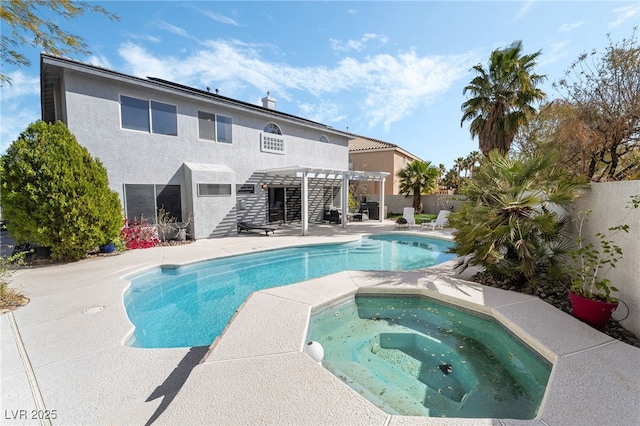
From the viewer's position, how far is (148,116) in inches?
489

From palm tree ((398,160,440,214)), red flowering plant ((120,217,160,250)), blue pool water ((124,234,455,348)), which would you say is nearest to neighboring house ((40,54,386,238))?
red flowering plant ((120,217,160,250))

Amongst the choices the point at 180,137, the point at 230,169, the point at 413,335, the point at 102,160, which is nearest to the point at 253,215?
the point at 230,169

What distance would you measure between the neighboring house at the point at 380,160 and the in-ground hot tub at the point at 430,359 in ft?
76.9

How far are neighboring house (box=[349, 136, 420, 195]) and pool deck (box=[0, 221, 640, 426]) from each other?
935 inches

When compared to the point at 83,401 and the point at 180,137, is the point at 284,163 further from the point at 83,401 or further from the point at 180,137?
the point at 83,401

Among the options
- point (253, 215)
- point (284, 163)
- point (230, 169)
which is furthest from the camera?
point (284, 163)

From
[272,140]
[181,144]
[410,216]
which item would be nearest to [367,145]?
[410,216]

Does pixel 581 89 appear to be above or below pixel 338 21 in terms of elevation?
below

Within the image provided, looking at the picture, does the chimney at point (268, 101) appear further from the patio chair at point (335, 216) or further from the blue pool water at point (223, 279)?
the blue pool water at point (223, 279)

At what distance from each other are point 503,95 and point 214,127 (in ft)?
51.1

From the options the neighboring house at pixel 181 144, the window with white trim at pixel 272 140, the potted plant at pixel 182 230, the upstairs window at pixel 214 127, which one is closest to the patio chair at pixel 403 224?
the neighboring house at pixel 181 144

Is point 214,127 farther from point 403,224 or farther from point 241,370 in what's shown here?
point 241,370

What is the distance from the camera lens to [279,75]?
1598 cm

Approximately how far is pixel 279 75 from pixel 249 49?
266cm
